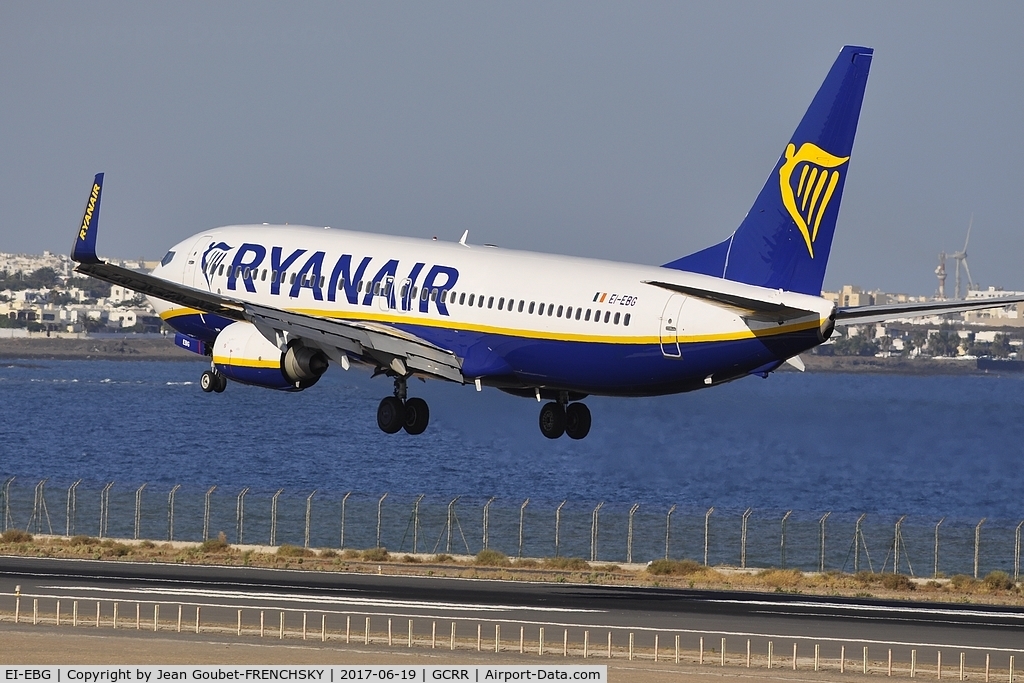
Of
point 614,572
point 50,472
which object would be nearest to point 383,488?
point 50,472

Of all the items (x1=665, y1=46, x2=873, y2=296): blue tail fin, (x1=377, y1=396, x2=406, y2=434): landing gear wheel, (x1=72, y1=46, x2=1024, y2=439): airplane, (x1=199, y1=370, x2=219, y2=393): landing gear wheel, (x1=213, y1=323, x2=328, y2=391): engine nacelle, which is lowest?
(x1=377, y1=396, x2=406, y2=434): landing gear wheel

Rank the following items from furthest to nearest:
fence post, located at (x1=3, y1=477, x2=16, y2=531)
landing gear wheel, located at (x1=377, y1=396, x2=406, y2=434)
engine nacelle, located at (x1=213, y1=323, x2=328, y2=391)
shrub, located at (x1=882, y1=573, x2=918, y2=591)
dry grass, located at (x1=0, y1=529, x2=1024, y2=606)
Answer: fence post, located at (x1=3, y1=477, x2=16, y2=531) < shrub, located at (x1=882, y1=573, x2=918, y2=591) < dry grass, located at (x1=0, y1=529, x2=1024, y2=606) < landing gear wheel, located at (x1=377, y1=396, x2=406, y2=434) < engine nacelle, located at (x1=213, y1=323, x2=328, y2=391)

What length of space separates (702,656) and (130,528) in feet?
224

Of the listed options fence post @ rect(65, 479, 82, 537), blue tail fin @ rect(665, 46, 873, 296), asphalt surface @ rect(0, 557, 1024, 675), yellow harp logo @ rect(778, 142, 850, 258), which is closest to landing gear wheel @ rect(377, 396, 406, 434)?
asphalt surface @ rect(0, 557, 1024, 675)

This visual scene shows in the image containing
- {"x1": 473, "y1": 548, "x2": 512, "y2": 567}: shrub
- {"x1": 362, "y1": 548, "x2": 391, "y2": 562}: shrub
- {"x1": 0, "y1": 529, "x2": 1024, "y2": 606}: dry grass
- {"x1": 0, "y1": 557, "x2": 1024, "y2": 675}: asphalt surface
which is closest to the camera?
{"x1": 0, "y1": 557, "x2": 1024, "y2": 675}: asphalt surface

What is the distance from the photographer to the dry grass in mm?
87438

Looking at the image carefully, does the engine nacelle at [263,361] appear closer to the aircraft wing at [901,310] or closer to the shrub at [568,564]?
the aircraft wing at [901,310]

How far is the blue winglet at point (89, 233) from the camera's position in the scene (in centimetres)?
5778

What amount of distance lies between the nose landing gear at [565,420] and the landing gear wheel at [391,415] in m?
4.87

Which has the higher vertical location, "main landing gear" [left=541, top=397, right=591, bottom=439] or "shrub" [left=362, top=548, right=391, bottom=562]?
"main landing gear" [left=541, top=397, right=591, bottom=439]

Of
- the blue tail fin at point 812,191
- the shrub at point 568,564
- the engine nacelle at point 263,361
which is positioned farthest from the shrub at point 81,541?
the blue tail fin at point 812,191

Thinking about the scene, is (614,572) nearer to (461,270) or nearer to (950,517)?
(461,270)

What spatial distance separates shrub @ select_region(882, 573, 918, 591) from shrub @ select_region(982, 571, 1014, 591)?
3.67 m

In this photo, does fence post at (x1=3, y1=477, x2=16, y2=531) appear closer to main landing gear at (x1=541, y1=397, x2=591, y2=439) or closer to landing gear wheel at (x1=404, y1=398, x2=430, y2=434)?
landing gear wheel at (x1=404, y1=398, x2=430, y2=434)
